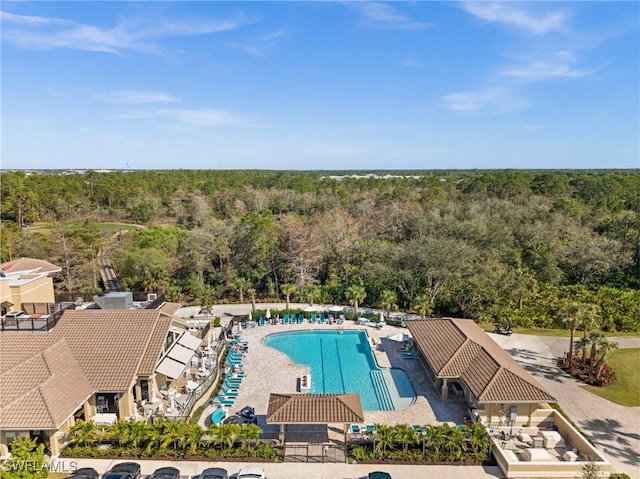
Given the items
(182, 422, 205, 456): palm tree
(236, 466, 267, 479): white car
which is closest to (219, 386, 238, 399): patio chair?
(182, 422, 205, 456): palm tree

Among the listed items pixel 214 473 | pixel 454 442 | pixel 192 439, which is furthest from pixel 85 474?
pixel 454 442

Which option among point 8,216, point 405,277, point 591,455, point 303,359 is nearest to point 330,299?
point 405,277

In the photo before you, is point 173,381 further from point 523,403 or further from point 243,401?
point 523,403

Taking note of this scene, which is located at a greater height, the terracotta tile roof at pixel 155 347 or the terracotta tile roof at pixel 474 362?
the terracotta tile roof at pixel 155 347

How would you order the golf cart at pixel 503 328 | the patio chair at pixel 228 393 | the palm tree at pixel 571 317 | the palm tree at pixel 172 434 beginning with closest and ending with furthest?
the palm tree at pixel 172 434 → the patio chair at pixel 228 393 → the palm tree at pixel 571 317 → the golf cart at pixel 503 328

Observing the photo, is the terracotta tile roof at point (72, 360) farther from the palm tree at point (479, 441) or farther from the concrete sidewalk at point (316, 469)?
the palm tree at point (479, 441)

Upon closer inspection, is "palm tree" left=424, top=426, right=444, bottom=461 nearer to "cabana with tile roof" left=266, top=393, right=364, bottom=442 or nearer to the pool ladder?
"cabana with tile roof" left=266, top=393, right=364, bottom=442

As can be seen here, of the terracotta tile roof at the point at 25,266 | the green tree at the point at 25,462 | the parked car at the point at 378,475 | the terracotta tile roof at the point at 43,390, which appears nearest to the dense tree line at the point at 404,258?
the terracotta tile roof at the point at 25,266
